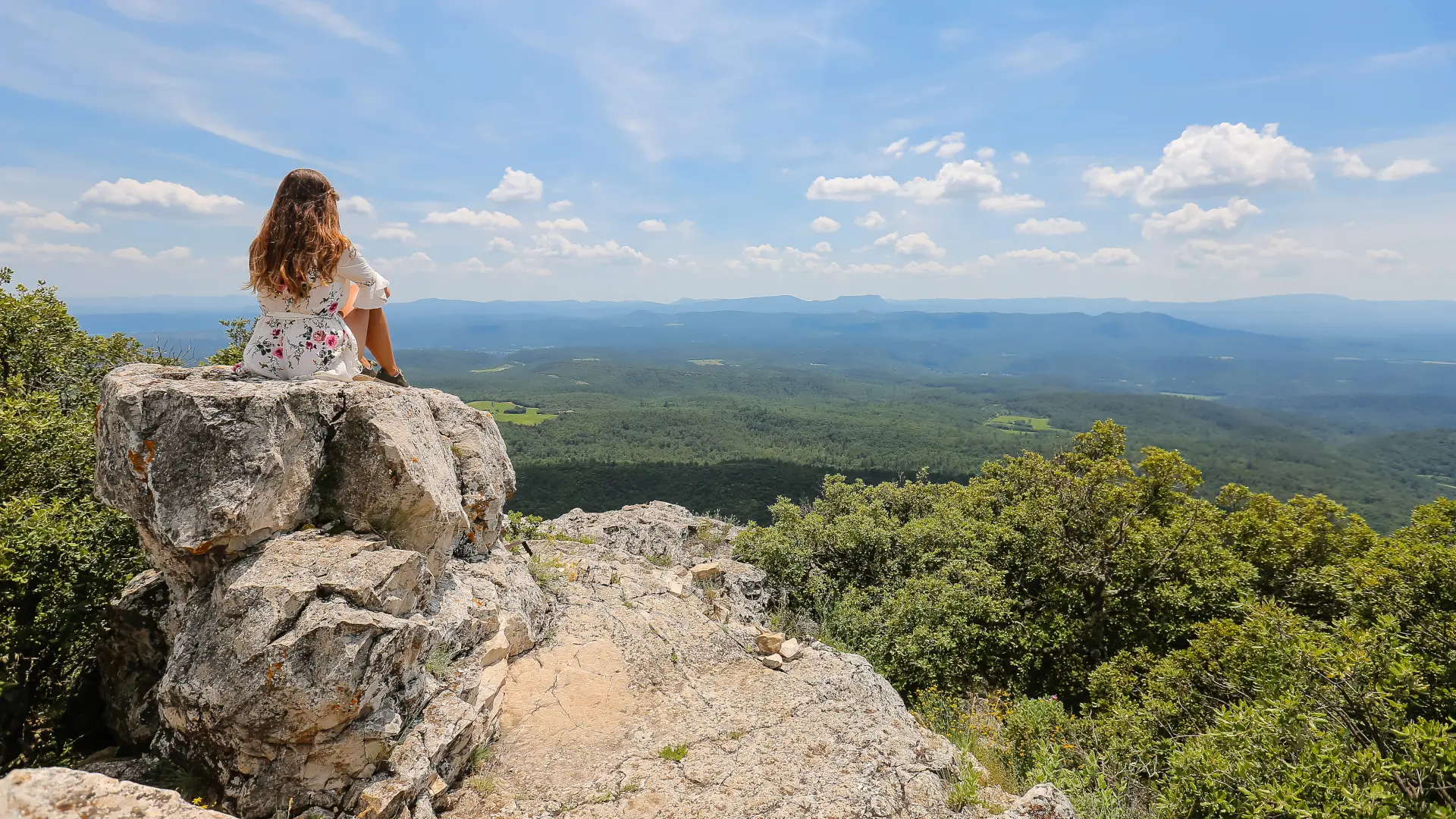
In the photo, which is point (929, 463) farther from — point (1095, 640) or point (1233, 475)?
point (1095, 640)

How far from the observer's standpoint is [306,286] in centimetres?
630

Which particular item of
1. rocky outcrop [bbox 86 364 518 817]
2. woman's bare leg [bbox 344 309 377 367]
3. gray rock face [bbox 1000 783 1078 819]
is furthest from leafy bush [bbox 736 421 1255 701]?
woman's bare leg [bbox 344 309 377 367]

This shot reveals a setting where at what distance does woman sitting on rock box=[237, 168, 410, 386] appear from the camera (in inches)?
244

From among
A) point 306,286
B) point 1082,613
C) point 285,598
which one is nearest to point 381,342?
point 306,286

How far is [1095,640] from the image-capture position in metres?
16.0

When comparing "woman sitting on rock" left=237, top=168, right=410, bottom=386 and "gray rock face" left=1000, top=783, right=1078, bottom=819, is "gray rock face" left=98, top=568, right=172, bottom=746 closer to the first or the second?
"woman sitting on rock" left=237, top=168, right=410, bottom=386

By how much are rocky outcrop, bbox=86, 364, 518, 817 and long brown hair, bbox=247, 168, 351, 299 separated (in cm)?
109

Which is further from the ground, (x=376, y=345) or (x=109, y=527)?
(x=376, y=345)

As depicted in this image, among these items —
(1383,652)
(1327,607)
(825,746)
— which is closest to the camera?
(825,746)

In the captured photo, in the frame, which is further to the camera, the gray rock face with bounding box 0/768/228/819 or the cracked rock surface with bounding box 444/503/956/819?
the cracked rock surface with bounding box 444/503/956/819

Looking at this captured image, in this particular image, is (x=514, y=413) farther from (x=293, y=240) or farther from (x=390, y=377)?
(x=293, y=240)

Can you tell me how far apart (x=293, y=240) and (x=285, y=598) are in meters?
3.57

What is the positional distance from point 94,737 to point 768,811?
7.37m

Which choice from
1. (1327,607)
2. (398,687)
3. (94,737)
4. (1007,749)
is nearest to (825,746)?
(1007,749)
